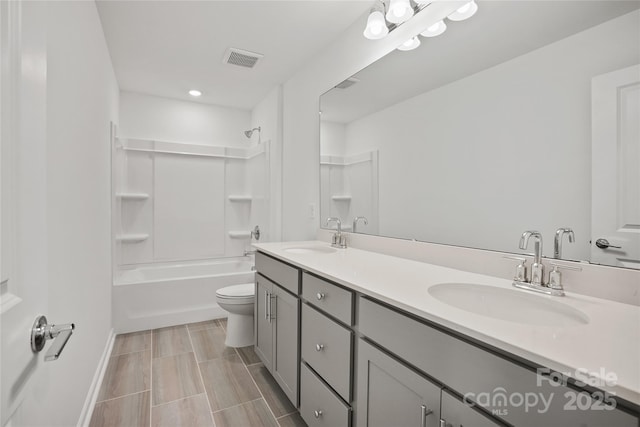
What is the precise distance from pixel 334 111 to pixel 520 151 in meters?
1.45

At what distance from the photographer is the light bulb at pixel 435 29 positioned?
155cm

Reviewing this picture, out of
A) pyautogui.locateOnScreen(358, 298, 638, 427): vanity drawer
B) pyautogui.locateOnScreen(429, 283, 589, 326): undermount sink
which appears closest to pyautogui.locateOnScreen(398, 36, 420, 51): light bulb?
pyautogui.locateOnScreen(429, 283, 589, 326): undermount sink

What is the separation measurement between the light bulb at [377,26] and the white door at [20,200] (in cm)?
156

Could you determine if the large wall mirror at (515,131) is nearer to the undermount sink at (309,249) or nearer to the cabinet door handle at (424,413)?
the undermount sink at (309,249)

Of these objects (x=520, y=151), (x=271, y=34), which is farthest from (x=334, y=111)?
(x=520, y=151)

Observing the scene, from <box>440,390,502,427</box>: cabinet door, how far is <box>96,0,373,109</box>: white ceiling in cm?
213

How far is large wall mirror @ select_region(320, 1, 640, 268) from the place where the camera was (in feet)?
3.20

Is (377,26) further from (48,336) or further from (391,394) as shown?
(48,336)

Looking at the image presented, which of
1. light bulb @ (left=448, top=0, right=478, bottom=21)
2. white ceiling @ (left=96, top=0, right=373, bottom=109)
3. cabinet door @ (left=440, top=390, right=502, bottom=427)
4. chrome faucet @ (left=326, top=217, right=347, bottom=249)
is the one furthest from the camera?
chrome faucet @ (left=326, top=217, right=347, bottom=249)

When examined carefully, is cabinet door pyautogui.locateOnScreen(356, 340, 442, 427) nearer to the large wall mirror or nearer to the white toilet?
the large wall mirror

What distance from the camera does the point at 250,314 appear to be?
2594 mm

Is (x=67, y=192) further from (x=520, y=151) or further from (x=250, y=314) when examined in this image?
(x=520, y=151)

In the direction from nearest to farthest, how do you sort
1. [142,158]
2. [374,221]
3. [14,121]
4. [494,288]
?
[14,121]
[494,288]
[374,221]
[142,158]

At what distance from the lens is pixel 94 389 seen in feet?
6.15
